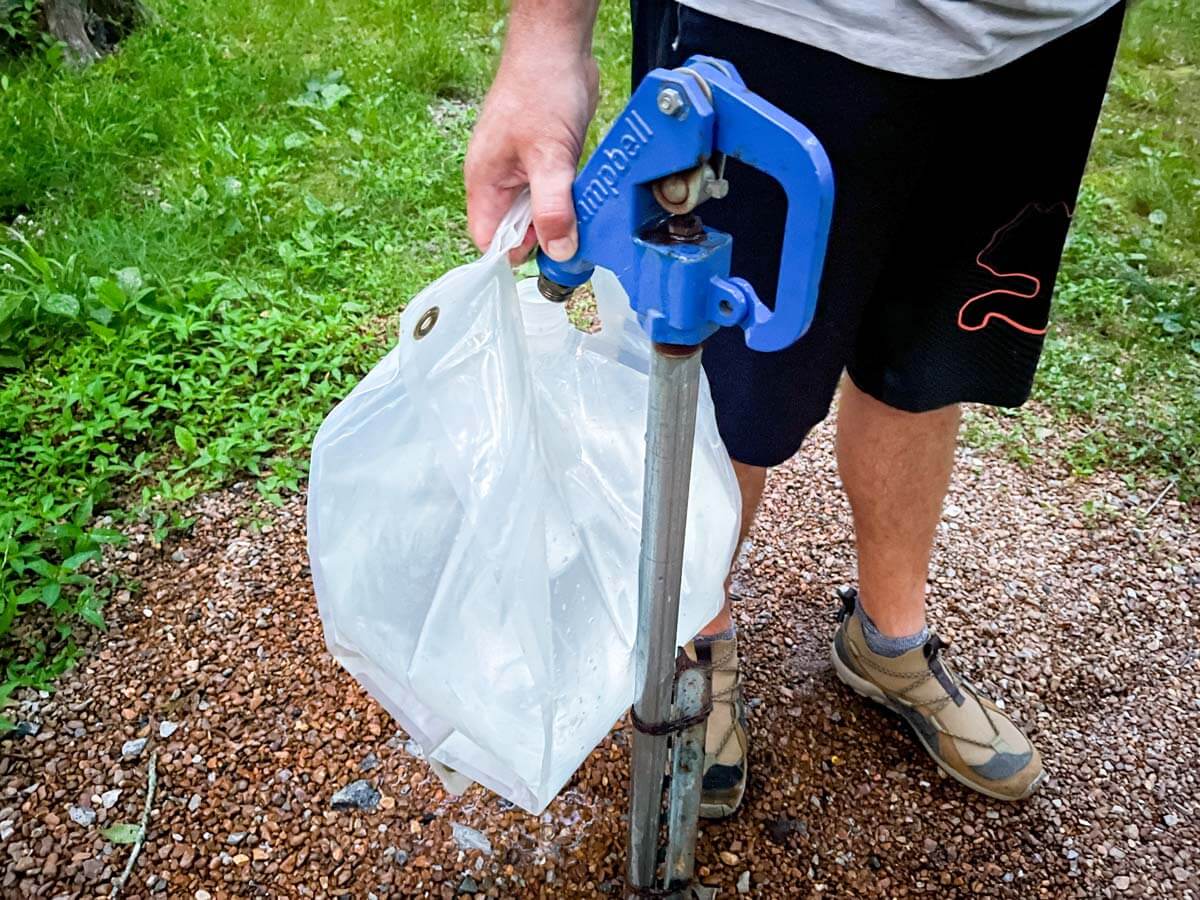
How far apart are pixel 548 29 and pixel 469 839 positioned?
1185 mm

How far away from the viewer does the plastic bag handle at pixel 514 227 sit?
3.03 feet

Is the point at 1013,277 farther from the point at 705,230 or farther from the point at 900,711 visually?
the point at 900,711

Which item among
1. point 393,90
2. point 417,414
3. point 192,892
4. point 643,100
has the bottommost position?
point 192,892

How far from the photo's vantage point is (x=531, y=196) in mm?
882

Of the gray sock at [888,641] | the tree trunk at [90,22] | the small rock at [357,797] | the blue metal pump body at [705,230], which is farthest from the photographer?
the tree trunk at [90,22]

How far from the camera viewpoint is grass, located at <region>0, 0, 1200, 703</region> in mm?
2094

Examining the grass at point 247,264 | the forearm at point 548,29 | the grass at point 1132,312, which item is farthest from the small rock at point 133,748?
the grass at point 1132,312

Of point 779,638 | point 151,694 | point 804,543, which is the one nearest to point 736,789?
point 779,638

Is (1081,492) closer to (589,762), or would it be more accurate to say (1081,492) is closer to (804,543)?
(804,543)

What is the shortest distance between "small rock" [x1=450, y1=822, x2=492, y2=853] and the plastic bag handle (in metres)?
0.98

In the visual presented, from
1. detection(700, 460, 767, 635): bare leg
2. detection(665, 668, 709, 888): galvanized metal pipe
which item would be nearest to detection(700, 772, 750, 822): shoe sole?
detection(665, 668, 709, 888): galvanized metal pipe

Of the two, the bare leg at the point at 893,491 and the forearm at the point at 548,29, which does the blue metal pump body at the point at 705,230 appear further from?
the bare leg at the point at 893,491

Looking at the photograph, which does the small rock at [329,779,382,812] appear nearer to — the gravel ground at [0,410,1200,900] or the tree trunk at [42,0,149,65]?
the gravel ground at [0,410,1200,900]

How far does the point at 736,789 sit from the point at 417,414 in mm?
877
